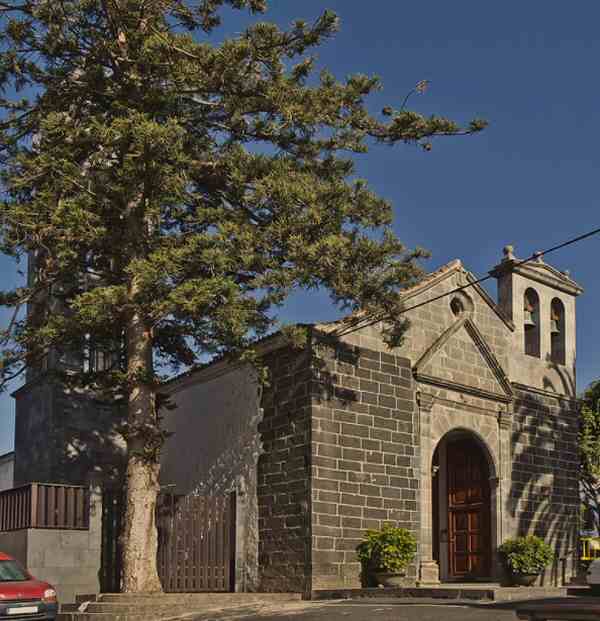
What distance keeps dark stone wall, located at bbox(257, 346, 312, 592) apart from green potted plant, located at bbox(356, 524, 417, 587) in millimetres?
1154

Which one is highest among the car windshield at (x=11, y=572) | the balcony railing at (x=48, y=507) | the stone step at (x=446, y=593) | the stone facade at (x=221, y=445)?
the stone facade at (x=221, y=445)

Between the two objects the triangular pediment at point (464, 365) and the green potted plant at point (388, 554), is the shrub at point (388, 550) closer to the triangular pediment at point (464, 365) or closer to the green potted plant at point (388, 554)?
the green potted plant at point (388, 554)

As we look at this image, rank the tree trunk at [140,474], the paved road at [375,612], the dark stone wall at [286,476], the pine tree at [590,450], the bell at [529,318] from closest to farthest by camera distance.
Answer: the paved road at [375,612], the tree trunk at [140,474], the dark stone wall at [286,476], the bell at [529,318], the pine tree at [590,450]

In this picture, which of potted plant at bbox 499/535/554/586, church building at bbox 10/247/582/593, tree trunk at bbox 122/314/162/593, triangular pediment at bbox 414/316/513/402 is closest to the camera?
tree trunk at bbox 122/314/162/593

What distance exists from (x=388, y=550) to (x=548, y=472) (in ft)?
20.2

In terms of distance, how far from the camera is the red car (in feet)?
49.7

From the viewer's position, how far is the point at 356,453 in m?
18.8

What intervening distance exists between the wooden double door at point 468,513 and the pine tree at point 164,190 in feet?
18.5

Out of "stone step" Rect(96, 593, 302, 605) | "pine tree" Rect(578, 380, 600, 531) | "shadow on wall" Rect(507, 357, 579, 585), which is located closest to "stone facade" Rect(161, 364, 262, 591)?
"stone step" Rect(96, 593, 302, 605)

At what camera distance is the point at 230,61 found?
Answer: 16438 millimetres

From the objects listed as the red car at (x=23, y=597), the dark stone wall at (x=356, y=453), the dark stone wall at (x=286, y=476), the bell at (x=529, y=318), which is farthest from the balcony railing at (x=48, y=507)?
the bell at (x=529, y=318)

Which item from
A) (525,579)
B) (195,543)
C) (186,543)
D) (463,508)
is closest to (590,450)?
(463,508)

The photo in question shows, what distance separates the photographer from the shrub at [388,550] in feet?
58.5

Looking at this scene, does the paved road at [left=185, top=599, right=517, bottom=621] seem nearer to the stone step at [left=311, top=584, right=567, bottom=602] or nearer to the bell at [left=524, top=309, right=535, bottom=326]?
the stone step at [left=311, top=584, right=567, bottom=602]
